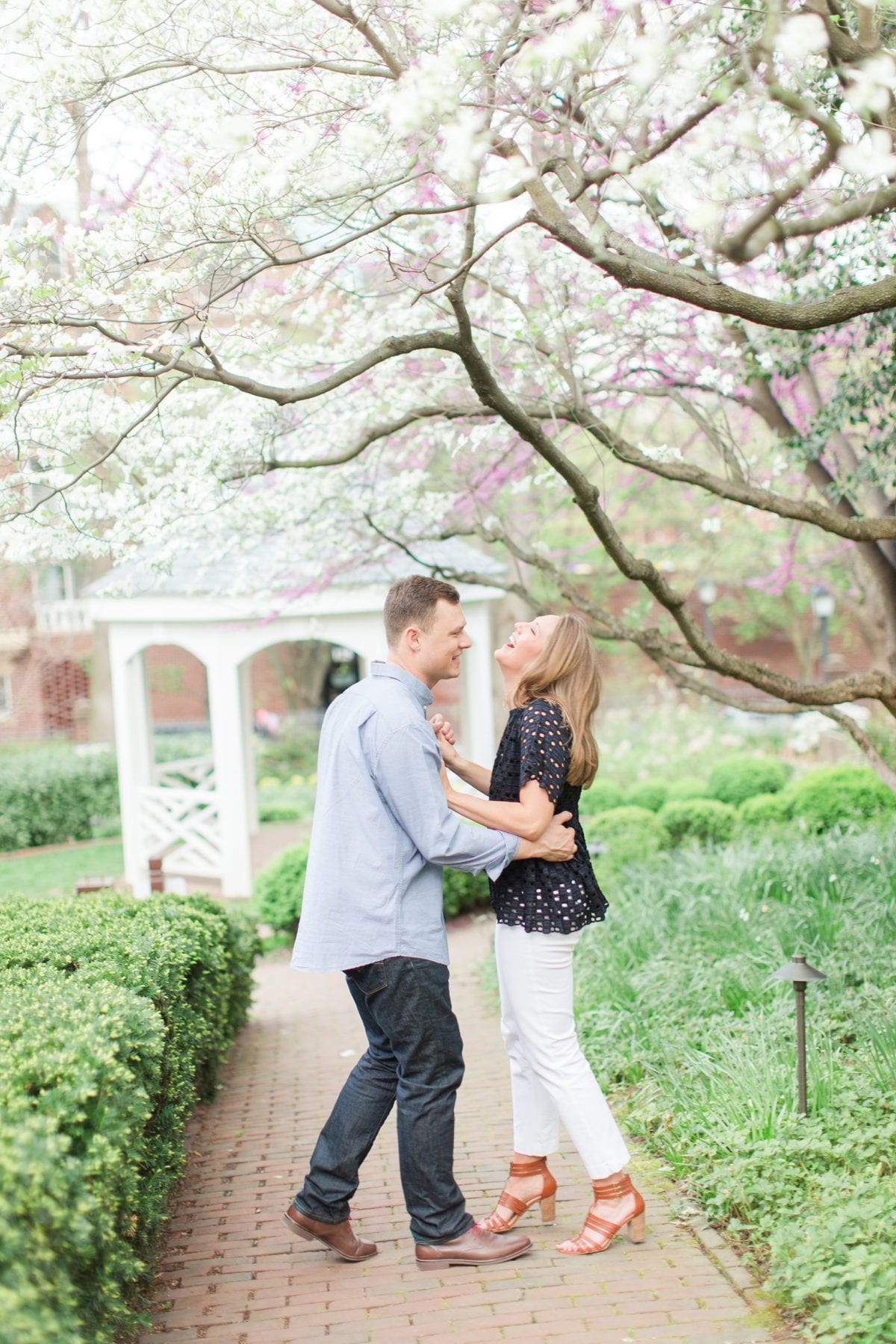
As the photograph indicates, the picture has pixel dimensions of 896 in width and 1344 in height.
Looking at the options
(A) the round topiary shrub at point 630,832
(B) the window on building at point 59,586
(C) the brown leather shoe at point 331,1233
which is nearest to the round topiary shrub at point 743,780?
(A) the round topiary shrub at point 630,832

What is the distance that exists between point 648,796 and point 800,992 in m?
7.80

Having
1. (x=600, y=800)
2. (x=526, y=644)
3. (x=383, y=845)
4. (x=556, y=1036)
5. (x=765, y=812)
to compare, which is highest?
(x=526, y=644)

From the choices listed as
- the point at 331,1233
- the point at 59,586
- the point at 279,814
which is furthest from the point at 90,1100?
the point at 59,586

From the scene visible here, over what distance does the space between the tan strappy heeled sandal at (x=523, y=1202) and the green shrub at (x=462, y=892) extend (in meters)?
5.87

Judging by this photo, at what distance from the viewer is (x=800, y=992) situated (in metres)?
4.09

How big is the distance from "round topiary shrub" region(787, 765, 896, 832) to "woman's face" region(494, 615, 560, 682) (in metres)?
Result: 6.63

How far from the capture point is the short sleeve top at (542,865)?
139 inches

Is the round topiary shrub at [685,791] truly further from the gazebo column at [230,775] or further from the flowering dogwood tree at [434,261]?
the gazebo column at [230,775]

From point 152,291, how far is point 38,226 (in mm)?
385

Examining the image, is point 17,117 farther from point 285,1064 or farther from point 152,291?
point 285,1064

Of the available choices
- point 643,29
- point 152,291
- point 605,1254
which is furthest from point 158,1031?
point 643,29

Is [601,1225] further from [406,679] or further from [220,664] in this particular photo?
[220,664]

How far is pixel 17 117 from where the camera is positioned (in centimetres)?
435

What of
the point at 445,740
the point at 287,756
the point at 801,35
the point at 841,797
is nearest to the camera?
the point at 801,35
